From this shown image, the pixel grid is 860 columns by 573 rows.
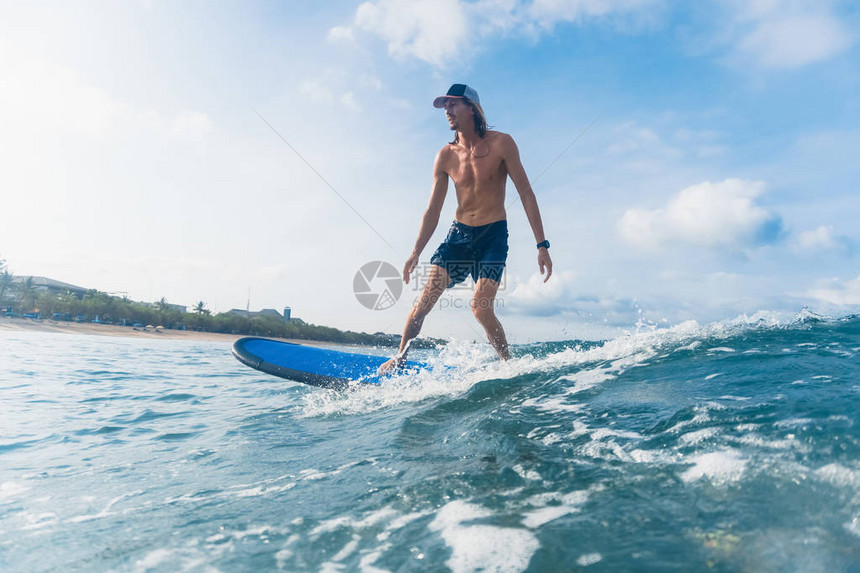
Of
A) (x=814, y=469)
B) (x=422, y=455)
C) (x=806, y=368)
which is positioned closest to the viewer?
(x=814, y=469)

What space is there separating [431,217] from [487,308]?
115 cm

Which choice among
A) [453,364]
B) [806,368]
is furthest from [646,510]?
[453,364]

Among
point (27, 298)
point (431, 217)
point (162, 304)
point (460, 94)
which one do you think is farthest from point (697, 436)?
point (162, 304)

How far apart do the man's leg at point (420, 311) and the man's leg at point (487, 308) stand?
1.39 feet

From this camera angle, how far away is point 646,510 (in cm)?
149

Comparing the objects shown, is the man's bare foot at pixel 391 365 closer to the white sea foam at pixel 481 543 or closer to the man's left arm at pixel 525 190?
the man's left arm at pixel 525 190

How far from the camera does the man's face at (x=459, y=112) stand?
167 inches

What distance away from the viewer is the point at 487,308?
14.1 ft

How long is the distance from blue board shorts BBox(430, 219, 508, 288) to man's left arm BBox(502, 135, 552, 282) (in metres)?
0.28

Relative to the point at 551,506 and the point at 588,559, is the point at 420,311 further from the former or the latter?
the point at 588,559

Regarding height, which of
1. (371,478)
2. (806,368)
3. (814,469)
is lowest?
(371,478)

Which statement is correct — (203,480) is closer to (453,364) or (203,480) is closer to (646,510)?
(646,510)

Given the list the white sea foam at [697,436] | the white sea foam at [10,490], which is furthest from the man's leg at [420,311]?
the white sea foam at [697,436]

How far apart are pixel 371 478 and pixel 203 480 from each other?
3.19 ft
